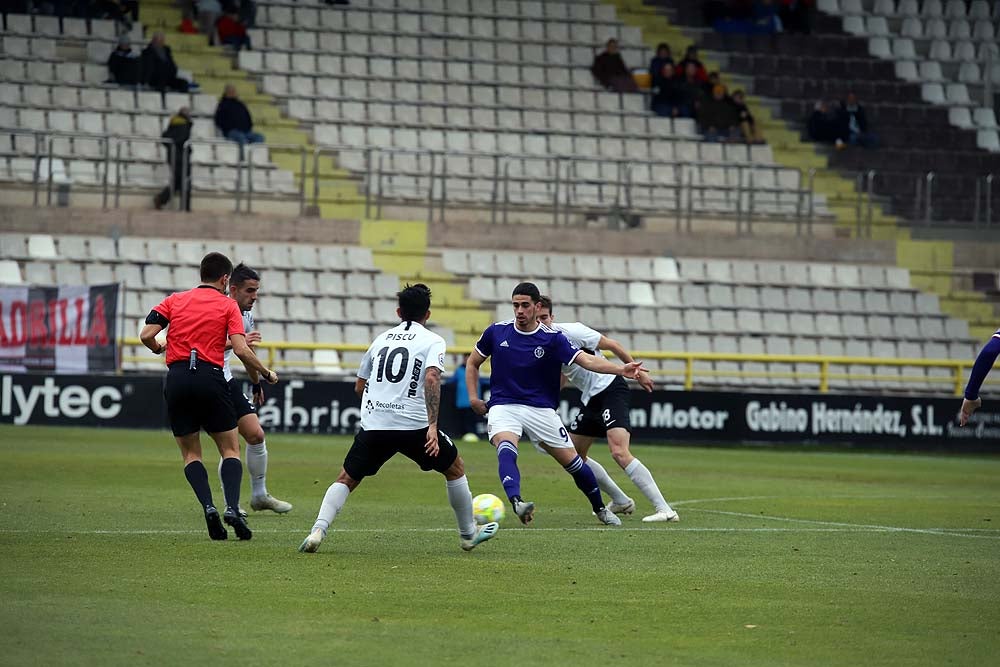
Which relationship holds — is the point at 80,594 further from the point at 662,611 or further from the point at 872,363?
the point at 872,363

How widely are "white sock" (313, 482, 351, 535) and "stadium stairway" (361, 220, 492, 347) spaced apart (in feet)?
62.3

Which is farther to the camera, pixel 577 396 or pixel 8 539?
pixel 577 396

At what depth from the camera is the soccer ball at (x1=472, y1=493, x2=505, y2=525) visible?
12.3m

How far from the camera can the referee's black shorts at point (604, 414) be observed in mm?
14820

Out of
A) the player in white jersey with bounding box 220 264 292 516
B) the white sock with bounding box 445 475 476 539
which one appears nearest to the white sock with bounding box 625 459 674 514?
the player in white jersey with bounding box 220 264 292 516

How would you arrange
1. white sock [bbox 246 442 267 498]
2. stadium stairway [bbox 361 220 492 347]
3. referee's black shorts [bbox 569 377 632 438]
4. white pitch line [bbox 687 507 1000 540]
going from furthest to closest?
stadium stairway [bbox 361 220 492 347]
referee's black shorts [bbox 569 377 632 438]
white pitch line [bbox 687 507 1000 540]
white sock [bbox 246 442 267 498]

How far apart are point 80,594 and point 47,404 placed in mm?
17589

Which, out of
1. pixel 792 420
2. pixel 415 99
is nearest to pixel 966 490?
pixel 792 420

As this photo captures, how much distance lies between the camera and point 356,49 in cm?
3412

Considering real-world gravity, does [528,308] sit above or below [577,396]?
above

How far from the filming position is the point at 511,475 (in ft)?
42.7

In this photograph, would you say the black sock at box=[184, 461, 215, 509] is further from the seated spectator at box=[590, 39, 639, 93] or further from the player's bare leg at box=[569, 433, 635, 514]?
the seated spectator at box=[590, 39, 639, 93]

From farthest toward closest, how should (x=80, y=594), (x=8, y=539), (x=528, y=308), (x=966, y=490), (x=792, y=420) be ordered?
(x=792, y=420), (x=966, y=490), (x=528, y=308), (x=8, y=539), (x=80, y=594)

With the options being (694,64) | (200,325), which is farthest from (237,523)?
(694,64)
